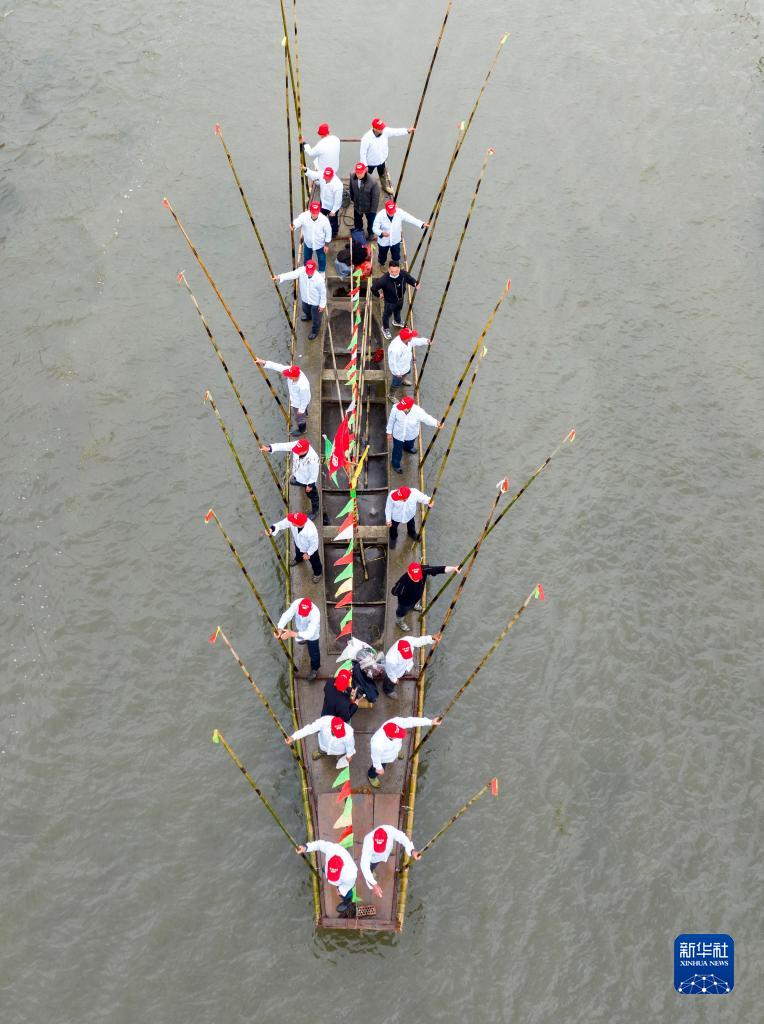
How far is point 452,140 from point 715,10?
31.6ft

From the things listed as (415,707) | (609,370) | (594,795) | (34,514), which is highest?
(609,370)

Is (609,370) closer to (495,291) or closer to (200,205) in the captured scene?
(495,291)

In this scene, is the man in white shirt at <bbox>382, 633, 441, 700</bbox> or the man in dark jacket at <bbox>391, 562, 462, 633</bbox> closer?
the man in white shirt at <bbox>382, 633, 441, 700</bbox>

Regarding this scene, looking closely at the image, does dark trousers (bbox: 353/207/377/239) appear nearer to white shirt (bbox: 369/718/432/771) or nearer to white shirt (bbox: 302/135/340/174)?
white shirt (bbox: 302/135/340/174)

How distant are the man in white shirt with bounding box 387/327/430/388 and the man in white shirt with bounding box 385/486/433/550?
106 inches

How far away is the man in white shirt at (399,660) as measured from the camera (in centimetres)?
1200

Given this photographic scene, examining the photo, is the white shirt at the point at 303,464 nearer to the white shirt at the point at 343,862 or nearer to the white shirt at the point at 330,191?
the white shirt at the point at 343,862

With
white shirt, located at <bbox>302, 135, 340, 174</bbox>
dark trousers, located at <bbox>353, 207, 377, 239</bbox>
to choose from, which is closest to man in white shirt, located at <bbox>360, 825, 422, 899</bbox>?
dark trousers, located at <bbox>353, 207, 377, 239</bbox>

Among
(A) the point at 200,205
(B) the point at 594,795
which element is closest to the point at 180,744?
(B) the point at 594,795

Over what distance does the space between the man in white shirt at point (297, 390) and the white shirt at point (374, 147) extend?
5890 mm

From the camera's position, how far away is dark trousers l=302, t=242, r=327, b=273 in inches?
672

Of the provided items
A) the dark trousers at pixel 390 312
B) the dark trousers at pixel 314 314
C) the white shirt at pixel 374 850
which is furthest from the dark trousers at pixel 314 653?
the dark trousers at pixel 390 312

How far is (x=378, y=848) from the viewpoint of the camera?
35.2 ft

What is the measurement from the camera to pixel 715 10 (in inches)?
989
